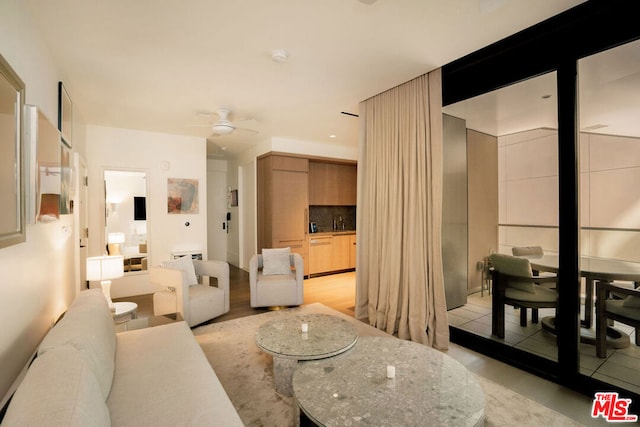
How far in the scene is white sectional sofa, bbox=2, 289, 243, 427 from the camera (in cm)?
99

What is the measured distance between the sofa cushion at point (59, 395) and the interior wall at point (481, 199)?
3170mm

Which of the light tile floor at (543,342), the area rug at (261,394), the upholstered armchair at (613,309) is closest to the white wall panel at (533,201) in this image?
the upholstered armchair at (613,309)

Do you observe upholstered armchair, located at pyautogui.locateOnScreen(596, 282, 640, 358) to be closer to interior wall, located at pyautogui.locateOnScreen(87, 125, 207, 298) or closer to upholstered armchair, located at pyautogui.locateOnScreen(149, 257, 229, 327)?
upholstered armchair, located at pyautogui.locateOnScreen(149, 257, 229, 327)

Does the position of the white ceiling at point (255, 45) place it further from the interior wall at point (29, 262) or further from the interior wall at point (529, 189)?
the interior wall at point (529, 189)

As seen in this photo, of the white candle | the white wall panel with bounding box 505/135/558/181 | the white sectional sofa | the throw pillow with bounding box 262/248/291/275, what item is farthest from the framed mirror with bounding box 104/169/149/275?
the white wall panel with bounding box 505/135/558/181

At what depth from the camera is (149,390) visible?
4.95 ft

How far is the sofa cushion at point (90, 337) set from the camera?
1.39 meters

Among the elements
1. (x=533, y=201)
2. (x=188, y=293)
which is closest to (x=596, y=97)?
(x=533, y=201)

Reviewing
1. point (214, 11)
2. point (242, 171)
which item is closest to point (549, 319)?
point (214, 11)

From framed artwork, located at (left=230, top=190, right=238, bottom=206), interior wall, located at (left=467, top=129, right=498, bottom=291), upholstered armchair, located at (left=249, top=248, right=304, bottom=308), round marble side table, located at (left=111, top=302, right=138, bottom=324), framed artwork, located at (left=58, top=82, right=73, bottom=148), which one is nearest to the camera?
framed artwork, located at (left=58, top=82, right=73, bottom=148)

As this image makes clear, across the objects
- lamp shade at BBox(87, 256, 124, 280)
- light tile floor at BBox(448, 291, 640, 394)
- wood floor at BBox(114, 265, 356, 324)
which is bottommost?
wood floor at BBox(114, 265, 356, 324)

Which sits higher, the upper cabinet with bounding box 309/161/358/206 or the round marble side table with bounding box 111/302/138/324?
the upper cabinet with bounding box 309/161/358/206

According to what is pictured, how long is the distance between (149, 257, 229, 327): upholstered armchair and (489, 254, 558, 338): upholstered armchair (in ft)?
9.92

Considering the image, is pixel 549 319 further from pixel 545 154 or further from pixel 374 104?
pixel 374 104
